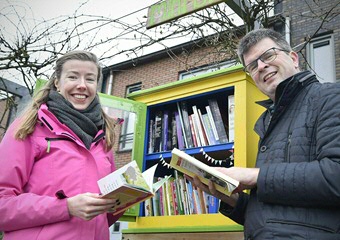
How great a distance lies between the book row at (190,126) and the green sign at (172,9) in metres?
0.70

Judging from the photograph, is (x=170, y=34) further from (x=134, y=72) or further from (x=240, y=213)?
(x=134, y=72)

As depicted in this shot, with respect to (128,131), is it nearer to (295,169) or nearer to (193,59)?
(193,59)

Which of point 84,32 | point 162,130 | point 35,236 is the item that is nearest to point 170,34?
point 84,32

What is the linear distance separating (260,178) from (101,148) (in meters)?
0.86

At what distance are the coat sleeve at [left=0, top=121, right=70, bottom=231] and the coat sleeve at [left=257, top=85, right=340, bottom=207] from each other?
84 cm

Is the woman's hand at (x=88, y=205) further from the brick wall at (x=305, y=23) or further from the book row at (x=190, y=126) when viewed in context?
the brick wall at (x=305, y=23)

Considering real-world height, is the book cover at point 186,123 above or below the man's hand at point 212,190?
above

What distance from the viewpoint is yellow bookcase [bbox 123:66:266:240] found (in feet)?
7.63

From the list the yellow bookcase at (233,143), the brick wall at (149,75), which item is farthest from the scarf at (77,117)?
the brick wall at (149,75)

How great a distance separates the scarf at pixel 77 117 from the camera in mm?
1769

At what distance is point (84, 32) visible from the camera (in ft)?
15.2

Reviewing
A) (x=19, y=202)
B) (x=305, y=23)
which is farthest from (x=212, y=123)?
(x=305, y=23)

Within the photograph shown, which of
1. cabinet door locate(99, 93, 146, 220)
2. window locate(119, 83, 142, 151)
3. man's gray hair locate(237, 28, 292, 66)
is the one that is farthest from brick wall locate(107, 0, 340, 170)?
man's gray hair locate(237, 28, 292, 66)

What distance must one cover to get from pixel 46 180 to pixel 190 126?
1.52 meters
